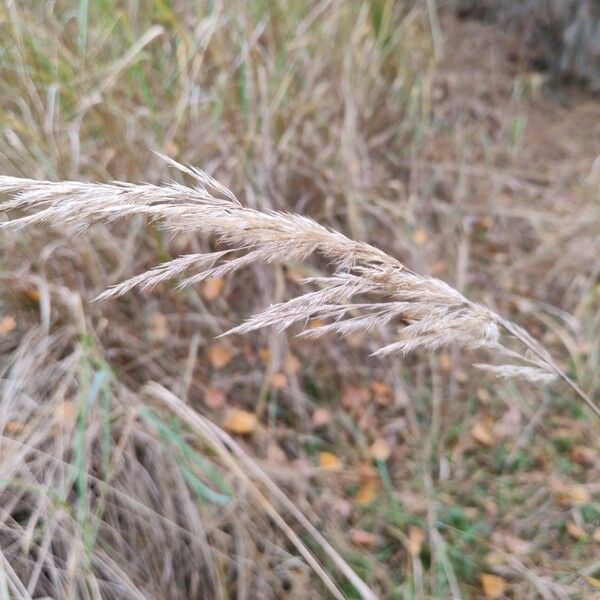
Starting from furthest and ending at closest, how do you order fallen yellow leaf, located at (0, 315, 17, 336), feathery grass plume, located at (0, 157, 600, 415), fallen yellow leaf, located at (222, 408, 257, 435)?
fallen yellow leaf, located at (222, 408, 257, 435), fallen yellow leaf, located at (0, 315, 17, 336), feathery grass plume, located at (0, 157, 600, 415)

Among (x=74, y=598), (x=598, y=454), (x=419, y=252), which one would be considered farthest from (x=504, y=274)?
(x=74, y=598)

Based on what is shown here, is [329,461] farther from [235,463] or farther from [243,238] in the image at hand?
[243,238]

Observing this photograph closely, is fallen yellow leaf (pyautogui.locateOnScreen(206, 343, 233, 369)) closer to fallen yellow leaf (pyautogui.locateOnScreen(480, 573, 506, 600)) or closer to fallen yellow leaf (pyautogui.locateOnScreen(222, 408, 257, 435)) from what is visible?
fallen yellow leaf (pyautogui.locateOnScreen(222, 408, 257, 435))

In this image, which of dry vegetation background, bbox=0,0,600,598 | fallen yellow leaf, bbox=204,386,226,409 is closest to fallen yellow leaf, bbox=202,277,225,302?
dry vegetation background, bbox=0,0,600,598

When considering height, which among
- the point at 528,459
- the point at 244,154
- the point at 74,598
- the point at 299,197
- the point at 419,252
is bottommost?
the point at 528,459

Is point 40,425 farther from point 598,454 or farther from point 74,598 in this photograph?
point 598,454

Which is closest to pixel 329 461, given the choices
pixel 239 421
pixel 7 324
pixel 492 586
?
pixel 239 421
